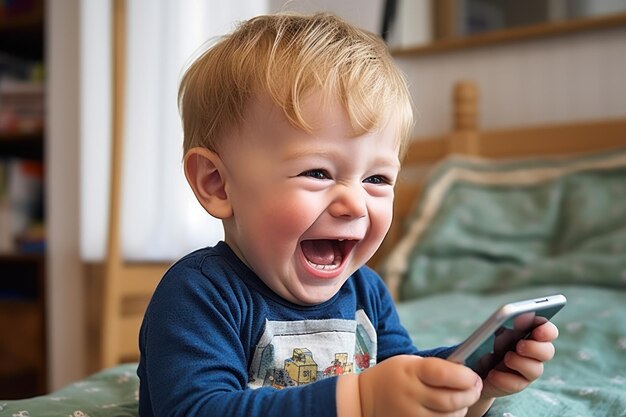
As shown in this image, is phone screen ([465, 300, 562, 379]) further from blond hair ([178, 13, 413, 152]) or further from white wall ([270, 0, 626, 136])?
white wall ([270, 0, 626, 136])

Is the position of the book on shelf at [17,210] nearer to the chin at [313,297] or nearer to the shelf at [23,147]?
the shelf at [23,147]

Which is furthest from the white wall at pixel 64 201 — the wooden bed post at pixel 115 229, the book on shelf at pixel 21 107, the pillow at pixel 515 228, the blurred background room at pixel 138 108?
the pillow at pixel 515 228

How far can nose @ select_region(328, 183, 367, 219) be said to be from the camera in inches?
23.2

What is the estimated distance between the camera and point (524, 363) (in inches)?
22.4

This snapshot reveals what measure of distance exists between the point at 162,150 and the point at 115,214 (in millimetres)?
341

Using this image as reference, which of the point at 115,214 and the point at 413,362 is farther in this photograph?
the point at 115,214

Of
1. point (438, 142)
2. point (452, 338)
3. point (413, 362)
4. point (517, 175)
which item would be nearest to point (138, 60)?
point (438, 142)

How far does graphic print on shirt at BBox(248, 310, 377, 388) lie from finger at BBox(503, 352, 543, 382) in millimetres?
143

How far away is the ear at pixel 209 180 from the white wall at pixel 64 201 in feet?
5.78

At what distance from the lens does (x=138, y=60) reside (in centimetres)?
206

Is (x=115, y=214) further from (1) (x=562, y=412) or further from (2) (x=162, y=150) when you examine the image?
(1) (x=562, y=412)

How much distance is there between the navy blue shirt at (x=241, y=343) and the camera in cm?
52

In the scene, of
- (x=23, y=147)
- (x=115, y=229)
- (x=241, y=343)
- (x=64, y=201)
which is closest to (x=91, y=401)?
(x=241, y=343)

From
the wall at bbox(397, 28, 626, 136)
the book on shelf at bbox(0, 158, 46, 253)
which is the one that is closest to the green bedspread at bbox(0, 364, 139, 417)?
the wall at bbox(397, 28, 626, 136)
